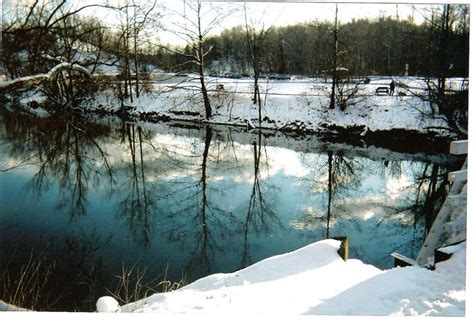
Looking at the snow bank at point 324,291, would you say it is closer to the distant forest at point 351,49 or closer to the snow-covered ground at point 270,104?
the distant forest at point 351,49

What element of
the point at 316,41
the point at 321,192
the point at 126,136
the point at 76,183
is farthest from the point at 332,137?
the point at 76,183

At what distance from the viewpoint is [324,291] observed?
10.6ft

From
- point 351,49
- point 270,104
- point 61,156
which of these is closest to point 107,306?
point 61,156

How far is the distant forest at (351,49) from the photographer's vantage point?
15.0 feet

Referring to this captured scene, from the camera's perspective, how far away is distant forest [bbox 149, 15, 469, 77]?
456 cm

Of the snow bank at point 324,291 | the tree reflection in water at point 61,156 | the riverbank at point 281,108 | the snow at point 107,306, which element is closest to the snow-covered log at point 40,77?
the snow at point 107,306

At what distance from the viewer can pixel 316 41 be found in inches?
407

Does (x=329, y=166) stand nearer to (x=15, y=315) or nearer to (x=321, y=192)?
(x=321, y=192)

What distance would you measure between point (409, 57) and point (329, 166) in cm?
309

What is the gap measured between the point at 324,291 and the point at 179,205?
3.75 m

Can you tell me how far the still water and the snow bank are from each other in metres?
0.41

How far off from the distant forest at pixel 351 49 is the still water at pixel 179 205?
6.92 feet

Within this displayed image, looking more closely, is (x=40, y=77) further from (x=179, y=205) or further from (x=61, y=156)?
(x=61, y=156)

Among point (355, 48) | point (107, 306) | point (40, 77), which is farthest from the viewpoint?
point (355, 48)
